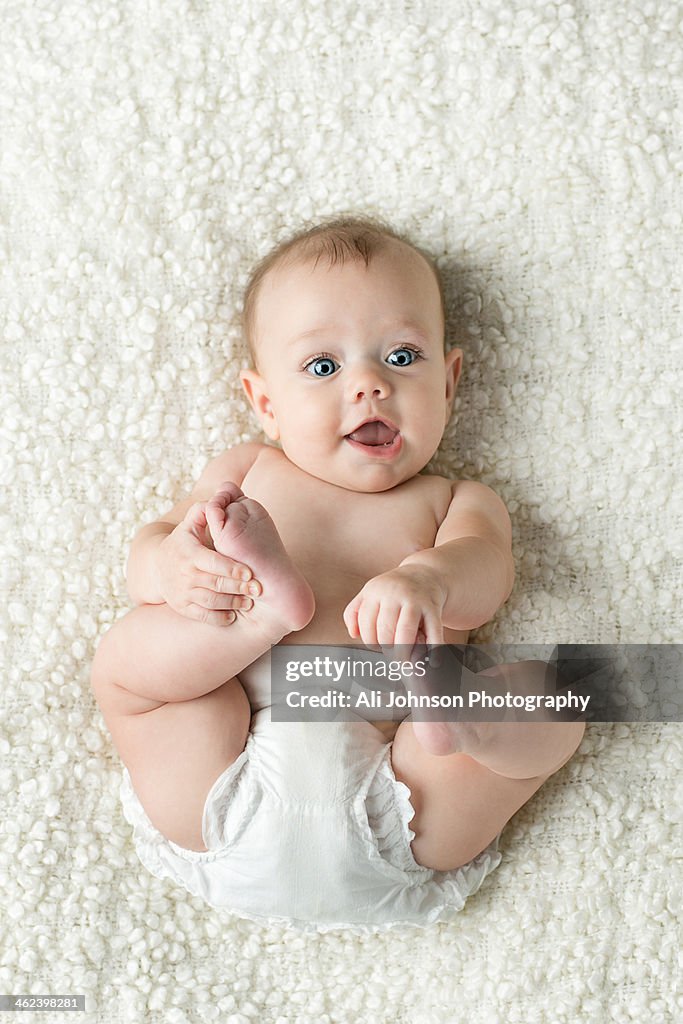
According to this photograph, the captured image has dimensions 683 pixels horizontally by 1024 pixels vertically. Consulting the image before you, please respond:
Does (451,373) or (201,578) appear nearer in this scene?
(201,578)

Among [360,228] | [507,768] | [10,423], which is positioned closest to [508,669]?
[507,768]

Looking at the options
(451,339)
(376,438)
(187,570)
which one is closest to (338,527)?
(376,438)

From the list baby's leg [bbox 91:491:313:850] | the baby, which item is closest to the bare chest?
the baby

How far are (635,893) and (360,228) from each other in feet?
2.88

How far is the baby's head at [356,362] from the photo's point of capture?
4.27 feet

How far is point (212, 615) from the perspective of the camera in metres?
1.17

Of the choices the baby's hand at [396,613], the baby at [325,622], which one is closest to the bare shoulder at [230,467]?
the baby at [325,622]

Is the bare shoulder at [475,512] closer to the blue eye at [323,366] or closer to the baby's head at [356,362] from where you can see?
the baby's head at [356,362]

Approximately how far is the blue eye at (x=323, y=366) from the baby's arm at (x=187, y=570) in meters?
0.19

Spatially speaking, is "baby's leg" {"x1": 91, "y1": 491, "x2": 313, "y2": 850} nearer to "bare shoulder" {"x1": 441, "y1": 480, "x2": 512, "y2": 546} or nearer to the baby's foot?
the baby's foot

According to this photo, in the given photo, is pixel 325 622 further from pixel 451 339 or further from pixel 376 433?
pixel 451 339

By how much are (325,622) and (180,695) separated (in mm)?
183

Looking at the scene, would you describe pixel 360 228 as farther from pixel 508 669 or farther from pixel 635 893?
pixel 635 893

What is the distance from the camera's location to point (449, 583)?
116 cm
